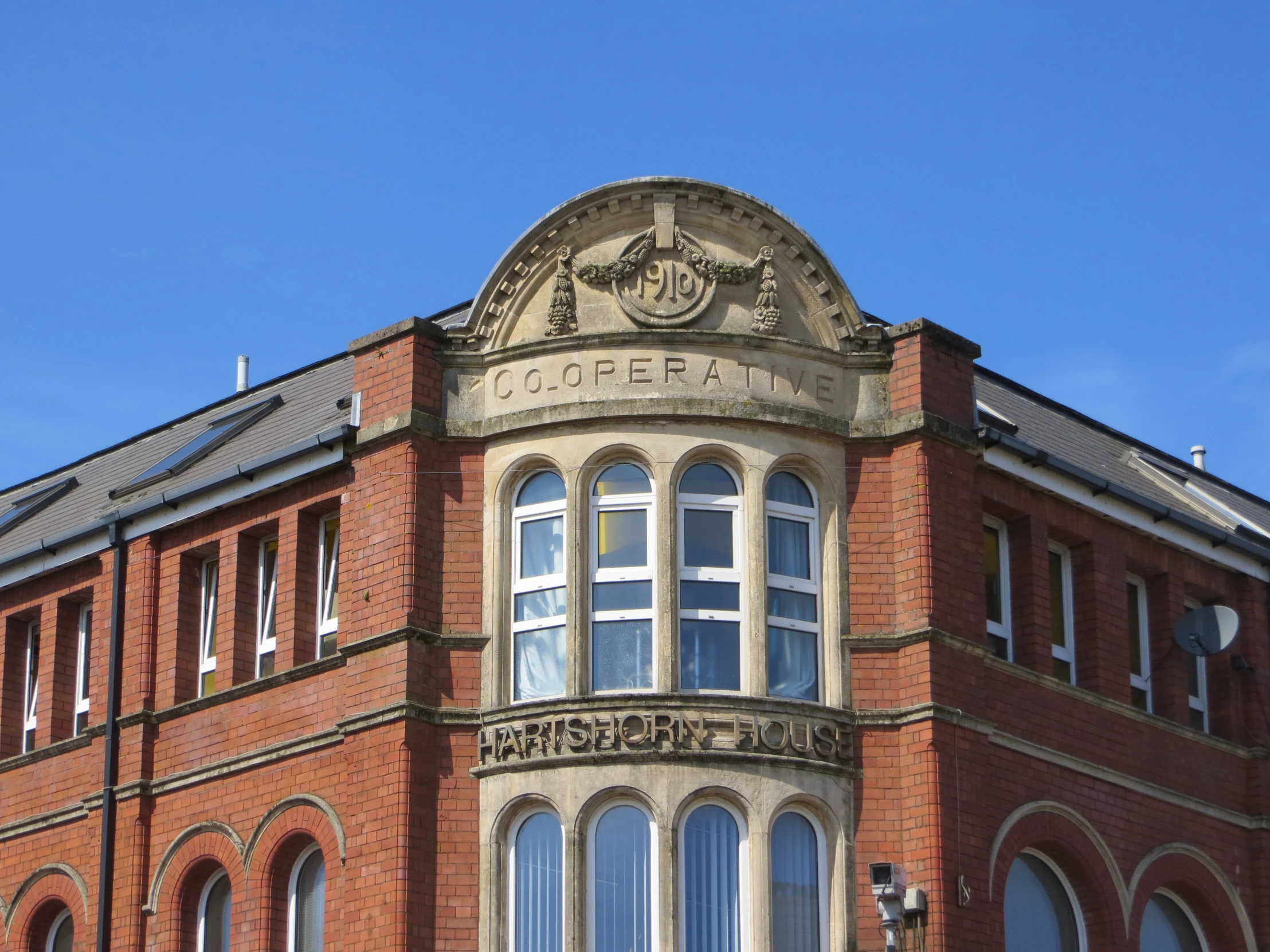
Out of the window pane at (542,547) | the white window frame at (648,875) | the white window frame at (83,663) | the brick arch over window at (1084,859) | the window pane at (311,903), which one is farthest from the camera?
the white window frame at (83,663)

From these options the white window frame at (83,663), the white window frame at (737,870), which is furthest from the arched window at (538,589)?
the white window frame at (83,663)

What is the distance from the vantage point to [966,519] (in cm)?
2989

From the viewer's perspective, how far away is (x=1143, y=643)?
33.2 m

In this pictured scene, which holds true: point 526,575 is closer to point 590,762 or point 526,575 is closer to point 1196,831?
point 590,762

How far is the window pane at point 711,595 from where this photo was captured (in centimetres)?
2844

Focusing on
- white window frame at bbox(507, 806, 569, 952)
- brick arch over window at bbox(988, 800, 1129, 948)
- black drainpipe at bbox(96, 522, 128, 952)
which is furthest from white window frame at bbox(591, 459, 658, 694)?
black drainpipe at bbox(96, 522, 128, 952)

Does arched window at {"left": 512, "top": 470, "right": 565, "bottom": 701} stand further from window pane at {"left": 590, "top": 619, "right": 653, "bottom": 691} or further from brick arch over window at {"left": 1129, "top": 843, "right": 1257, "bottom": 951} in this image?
brick arch over window at {"left": 1129, "top": 843, "right": 1257, "bottom": 951}

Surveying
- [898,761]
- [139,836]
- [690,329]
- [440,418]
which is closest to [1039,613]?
[898,761]

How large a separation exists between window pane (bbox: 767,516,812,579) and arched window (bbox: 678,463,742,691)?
0.45 m

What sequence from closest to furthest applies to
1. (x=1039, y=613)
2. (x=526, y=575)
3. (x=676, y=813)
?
(x=676, y=813), (x=526, y=575), (x=1039, y=613)

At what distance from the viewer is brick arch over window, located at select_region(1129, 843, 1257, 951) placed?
32.1m

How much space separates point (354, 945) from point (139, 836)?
496 centimetres

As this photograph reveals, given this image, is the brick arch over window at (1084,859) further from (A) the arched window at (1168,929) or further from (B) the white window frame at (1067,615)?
(B) the white window frame at (1067,615)

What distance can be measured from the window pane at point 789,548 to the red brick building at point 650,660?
6 centimetres
